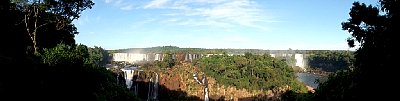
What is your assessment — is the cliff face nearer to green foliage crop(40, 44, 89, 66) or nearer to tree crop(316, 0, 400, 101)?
green foliage crop(40, 44, 89, 66)

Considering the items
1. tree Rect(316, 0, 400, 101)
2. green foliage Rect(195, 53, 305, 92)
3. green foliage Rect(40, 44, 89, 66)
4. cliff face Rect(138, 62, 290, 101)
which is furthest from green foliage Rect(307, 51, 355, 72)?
tree Rect(316, 0, 400, 101)

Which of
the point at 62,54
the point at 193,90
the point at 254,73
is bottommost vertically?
the point at 193,90

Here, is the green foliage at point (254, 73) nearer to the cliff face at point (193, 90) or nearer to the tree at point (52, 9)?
the cliff face at point (193, 90)

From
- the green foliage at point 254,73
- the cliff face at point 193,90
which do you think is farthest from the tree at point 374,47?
the green foliage at point 254,73

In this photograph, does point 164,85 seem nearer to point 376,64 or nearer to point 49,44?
point 49,44

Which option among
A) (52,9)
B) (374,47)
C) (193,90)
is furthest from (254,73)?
(374,47)

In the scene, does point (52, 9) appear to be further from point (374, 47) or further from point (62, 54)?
point (374, 47)
